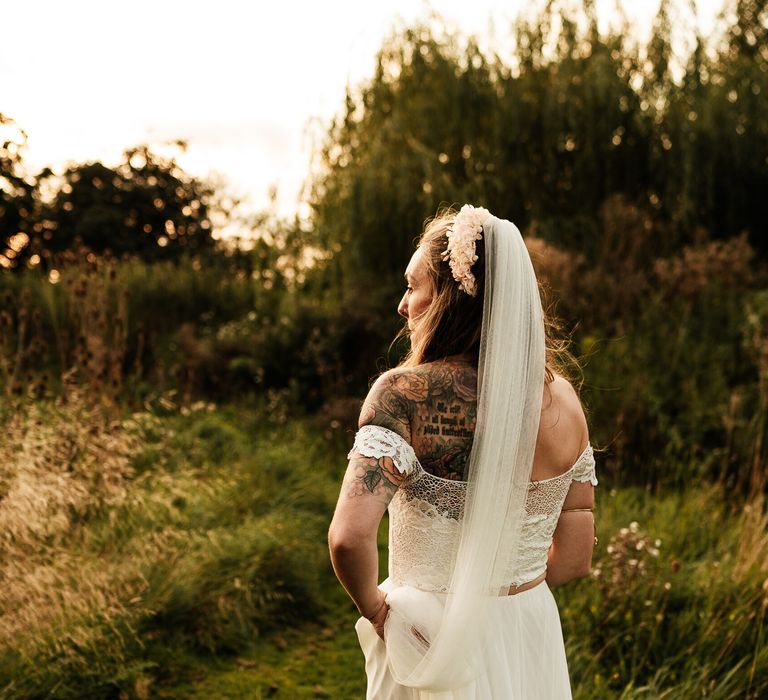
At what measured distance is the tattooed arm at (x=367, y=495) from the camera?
1629 millimetres

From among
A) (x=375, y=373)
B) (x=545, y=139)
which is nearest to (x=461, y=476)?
(x=375, y=373)

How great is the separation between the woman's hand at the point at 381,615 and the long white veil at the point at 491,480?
2 cm

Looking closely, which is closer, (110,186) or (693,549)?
(693,549)

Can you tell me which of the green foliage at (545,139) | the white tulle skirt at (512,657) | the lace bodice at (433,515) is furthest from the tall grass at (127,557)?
the green foliage at (545,139)

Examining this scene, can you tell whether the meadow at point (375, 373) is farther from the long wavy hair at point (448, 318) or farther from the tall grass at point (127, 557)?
the long wavy hair at point (448, 318)

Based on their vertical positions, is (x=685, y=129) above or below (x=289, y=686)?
above

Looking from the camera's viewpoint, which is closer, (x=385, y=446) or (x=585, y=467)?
(x=385, y=446)

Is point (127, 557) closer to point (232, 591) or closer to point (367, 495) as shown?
point (232, 591)

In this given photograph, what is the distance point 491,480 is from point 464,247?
1.80 feet

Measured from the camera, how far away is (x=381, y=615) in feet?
5.92

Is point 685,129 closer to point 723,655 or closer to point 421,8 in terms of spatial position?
point 421,8

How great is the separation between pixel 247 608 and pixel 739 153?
8906mm

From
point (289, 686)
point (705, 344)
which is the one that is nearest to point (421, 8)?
point (705, 344)

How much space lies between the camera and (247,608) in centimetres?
408
